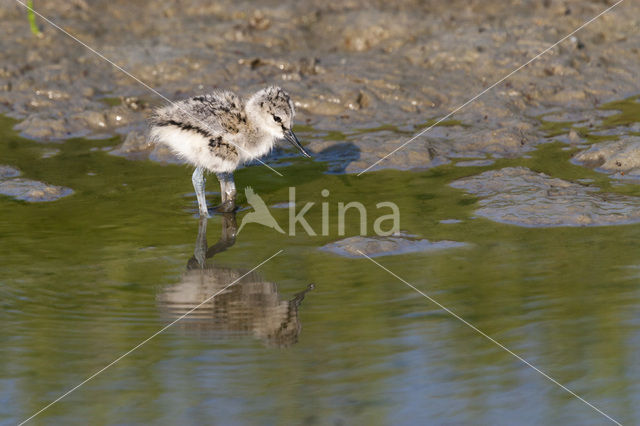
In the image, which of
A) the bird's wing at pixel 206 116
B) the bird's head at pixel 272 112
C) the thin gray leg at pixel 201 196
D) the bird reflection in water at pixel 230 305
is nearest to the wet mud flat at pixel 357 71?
the bird's head at pixel 272 112

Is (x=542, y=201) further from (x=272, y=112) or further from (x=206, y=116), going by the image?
(x=206, y=116)

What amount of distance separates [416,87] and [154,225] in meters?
3.69

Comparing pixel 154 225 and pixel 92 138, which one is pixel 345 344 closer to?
pixel 154 225

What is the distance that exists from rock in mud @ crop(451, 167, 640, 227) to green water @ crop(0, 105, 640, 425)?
161mm

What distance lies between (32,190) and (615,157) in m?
4.58

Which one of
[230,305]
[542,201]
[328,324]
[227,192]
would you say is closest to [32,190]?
[227,192]

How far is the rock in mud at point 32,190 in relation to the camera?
6.96 meters

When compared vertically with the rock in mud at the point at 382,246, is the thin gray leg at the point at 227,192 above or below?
above

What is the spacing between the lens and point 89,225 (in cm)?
633

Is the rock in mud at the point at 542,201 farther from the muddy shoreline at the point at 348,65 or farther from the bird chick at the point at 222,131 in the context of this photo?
the bird chick at the point at 222,131

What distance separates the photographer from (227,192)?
270 inches

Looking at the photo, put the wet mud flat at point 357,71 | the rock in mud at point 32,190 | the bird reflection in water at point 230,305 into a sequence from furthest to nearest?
the wet mud flat at point 357,71
the rock in mud at point 32,190
the bird reflection in water at point 230,305

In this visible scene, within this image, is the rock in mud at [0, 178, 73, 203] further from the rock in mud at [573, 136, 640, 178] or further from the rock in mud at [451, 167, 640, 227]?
the rock in mud at [573, 136, 640, 178]

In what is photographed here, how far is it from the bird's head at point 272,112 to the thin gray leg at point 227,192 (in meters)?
0.47
